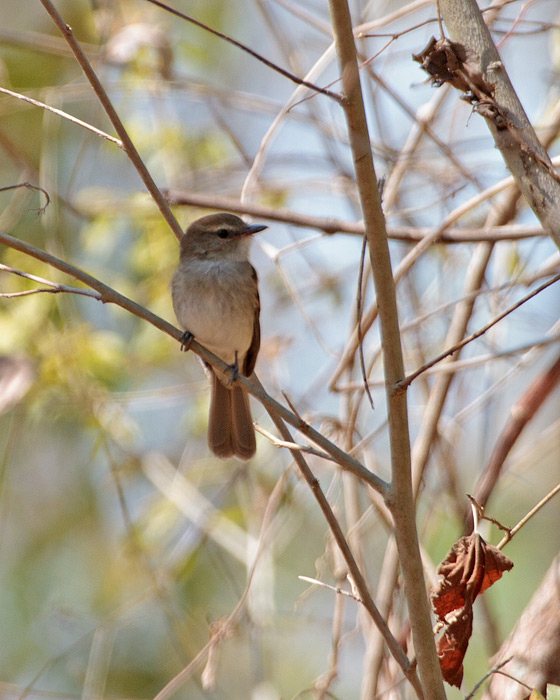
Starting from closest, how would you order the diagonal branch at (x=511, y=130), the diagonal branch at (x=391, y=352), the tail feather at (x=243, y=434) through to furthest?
the diagonal branch at (x=391, y=352) → the diagonal branch at (x=511, y=130) → the tail feather at (x=243, y=434)

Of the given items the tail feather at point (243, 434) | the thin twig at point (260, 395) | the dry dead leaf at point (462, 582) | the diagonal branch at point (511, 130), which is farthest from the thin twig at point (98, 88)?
the tail feather at point (243, 434)

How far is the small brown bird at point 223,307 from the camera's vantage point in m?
4.19

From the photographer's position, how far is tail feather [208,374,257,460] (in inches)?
161

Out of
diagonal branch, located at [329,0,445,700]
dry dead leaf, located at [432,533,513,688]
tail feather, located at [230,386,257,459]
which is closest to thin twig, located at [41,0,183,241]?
diagonal branch, located at [329,0,445,700]

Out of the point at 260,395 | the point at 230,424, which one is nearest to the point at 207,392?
the point at 230,424

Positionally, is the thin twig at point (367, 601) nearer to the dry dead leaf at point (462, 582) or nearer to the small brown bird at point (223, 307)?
the dry dead leaf at point (462, 582)

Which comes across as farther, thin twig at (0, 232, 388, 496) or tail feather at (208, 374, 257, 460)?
tail feather at (208, 374, 257, 460)

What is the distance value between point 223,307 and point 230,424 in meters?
0.61

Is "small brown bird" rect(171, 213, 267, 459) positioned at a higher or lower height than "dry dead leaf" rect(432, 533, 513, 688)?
higher

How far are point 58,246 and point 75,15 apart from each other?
4231 millimetres

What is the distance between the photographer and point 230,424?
4.19 metres

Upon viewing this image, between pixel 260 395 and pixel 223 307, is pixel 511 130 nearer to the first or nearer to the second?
pixel 260 395

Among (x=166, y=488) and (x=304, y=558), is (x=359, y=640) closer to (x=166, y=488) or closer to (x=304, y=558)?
(x=166, y=488)

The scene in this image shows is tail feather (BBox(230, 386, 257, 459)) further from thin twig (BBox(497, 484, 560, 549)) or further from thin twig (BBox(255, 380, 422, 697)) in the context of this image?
thin twig (BBox(497, 484, 560, 549))
